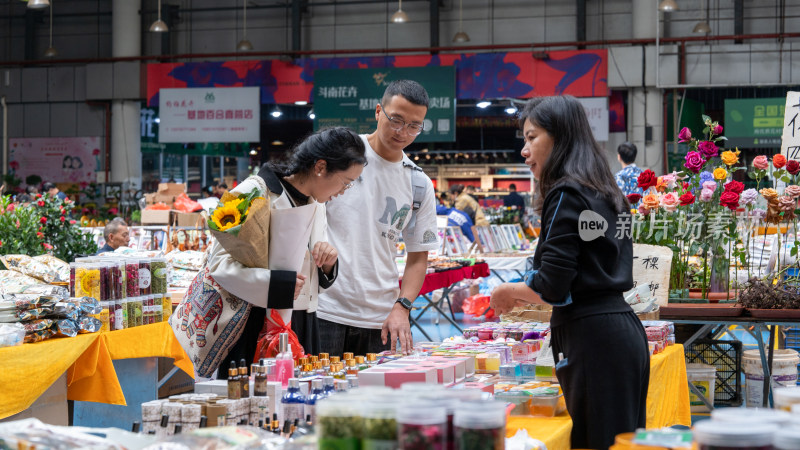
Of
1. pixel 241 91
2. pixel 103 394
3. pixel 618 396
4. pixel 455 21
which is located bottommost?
pixel 103 394

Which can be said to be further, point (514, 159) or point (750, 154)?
point (514, 159)

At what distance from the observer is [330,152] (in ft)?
9.06

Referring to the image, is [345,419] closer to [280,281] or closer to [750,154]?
[280,281]

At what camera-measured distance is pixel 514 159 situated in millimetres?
19219

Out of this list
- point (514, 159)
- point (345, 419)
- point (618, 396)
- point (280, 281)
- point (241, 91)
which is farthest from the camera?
point (514, 159)

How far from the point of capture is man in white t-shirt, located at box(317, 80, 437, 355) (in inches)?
126

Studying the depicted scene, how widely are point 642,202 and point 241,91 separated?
37.8ft

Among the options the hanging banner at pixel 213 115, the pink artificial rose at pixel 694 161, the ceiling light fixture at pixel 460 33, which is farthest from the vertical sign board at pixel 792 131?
the hanging banner at pixel 213 115

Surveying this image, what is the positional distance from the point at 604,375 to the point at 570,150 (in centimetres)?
65

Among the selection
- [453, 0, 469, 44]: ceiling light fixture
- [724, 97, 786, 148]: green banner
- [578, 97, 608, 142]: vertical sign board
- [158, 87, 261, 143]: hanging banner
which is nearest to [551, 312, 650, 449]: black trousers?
[578, 97, 608, 142]: vertical sign board

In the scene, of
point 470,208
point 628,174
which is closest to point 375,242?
point 628,174

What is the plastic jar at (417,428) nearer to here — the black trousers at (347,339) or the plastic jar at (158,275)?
the black trousers at (347,339)

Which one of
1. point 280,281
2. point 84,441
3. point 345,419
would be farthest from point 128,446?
point 280,281

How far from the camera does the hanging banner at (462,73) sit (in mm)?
14516
